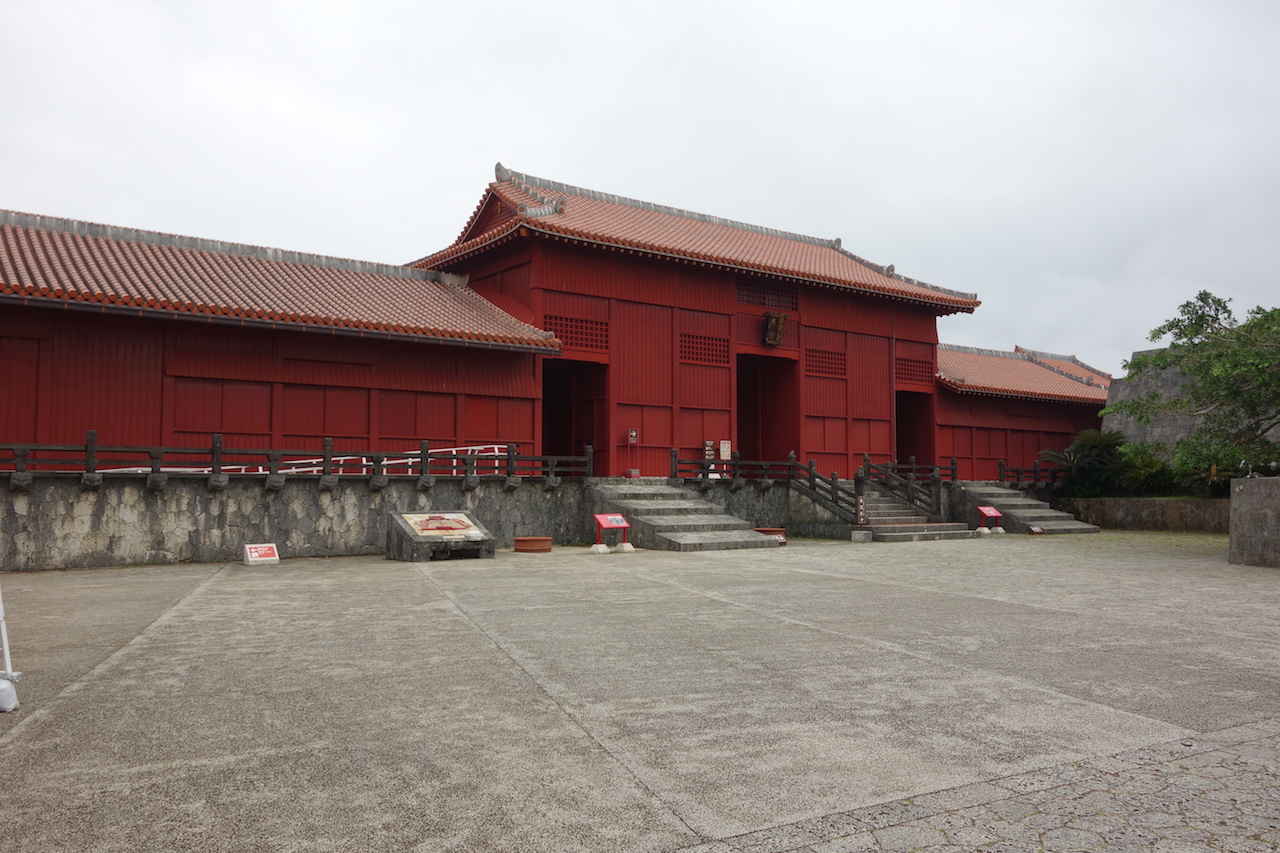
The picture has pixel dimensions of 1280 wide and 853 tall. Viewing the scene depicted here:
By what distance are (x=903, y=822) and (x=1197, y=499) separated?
21984 millimetres

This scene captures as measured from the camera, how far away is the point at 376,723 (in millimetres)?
4250

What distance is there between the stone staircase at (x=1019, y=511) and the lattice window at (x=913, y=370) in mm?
3556

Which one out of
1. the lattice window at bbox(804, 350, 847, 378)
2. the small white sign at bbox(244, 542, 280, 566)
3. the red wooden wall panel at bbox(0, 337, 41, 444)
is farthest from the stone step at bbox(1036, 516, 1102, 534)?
the red wooden wall panel at bbox(0, 337, 41, 444)

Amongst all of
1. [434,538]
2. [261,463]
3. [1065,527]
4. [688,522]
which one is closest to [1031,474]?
[1065,527]

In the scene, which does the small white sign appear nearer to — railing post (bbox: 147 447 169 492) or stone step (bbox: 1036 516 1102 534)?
railing post (bbox: 147 447 169 492)

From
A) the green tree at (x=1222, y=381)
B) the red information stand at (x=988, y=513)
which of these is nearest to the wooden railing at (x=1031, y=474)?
the red information stand at (x=988, y=513)

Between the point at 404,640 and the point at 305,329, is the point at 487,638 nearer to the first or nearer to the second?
the point at 404,640

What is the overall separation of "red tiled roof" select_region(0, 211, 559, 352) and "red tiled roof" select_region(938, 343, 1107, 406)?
15052 millimetres

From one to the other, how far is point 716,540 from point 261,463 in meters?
8.39

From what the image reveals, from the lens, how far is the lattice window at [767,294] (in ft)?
69.6

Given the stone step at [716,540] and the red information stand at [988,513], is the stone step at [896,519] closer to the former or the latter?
the red information stand at [988,513]

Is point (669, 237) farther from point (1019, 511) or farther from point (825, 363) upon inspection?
point (1019, 511)

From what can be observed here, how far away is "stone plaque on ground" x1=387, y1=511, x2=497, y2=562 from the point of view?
13.2 m

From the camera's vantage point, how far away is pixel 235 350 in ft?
49.9
